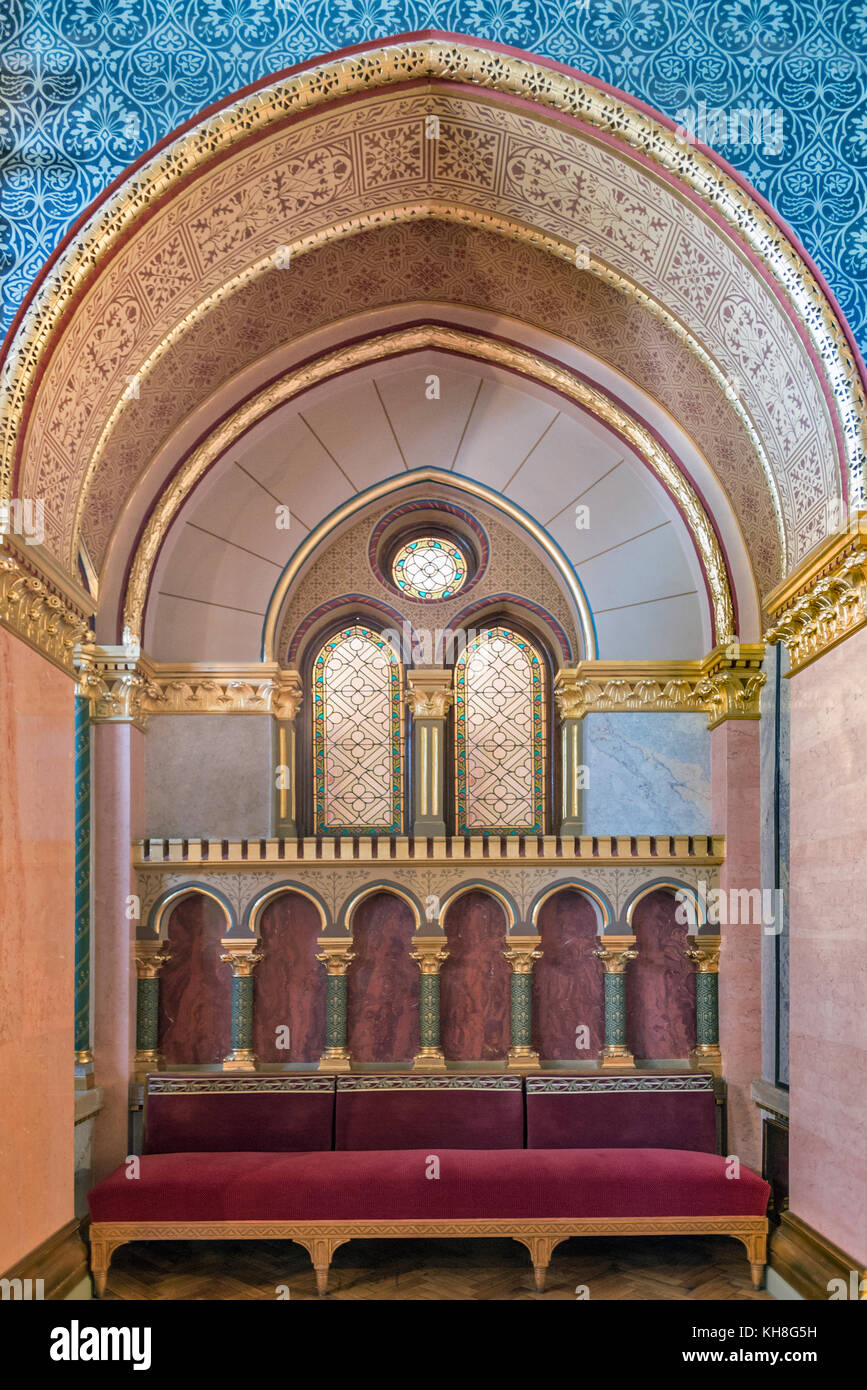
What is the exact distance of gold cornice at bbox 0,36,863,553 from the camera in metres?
5.26

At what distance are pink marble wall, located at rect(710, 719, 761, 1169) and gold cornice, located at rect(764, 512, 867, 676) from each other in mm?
1729

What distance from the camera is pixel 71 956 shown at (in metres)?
5.87

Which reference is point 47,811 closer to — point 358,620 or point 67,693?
point 67,693

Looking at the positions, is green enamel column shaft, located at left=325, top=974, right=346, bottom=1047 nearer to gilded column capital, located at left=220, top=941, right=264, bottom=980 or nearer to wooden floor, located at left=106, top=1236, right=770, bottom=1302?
gilded column capital, located at left=220, top=941, right=264, bottom=980

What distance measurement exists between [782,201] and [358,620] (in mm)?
4670

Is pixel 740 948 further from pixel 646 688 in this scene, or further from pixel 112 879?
pixel 112 879

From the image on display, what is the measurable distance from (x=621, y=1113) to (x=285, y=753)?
11.4ft

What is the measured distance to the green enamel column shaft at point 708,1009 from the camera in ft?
25.2

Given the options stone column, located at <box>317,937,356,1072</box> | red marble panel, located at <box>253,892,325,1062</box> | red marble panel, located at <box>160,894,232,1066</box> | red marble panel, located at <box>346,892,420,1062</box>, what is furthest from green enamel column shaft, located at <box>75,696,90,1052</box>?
red marble panel, located at <box>346,892,420,1062</box>

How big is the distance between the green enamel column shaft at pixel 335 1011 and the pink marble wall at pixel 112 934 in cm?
129

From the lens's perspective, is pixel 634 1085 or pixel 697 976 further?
pixel 697 976

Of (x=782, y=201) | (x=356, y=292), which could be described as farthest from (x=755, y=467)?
(x=356, y=292)

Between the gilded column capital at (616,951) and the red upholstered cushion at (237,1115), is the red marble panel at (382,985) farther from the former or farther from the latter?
the gilded column capital at (616,951)

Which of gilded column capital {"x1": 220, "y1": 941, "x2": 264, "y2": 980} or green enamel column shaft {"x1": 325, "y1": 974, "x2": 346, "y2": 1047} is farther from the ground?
gilded column capital {"x1": 220, "y1": 941, "x2": 264, "y2": 980}
